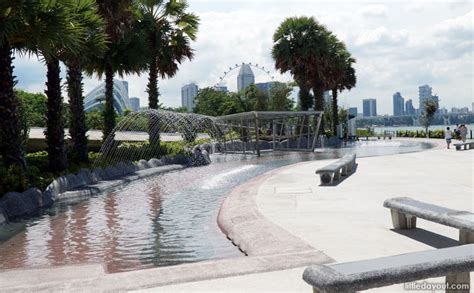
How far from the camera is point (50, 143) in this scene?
1820cm

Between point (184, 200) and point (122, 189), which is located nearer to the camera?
point (184, 200)

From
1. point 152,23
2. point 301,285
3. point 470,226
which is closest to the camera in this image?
point 301,285

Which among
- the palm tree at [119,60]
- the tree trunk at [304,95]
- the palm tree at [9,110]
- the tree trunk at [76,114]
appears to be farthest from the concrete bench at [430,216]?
the tree trunk at [304,95]

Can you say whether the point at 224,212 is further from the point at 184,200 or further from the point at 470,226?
the point at 470,226

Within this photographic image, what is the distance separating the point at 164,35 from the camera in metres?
32.2

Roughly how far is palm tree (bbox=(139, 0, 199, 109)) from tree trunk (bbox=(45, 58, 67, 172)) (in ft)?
41.2

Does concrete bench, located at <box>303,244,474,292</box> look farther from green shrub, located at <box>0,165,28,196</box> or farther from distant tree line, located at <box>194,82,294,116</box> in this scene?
distant tree line, located at <box>194,82,294,116</box>

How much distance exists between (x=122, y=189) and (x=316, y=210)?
8.56 metres

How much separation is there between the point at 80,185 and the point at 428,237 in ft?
39.7

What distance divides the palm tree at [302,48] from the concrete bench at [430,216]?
38.3 m

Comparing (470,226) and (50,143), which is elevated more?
(50,143)

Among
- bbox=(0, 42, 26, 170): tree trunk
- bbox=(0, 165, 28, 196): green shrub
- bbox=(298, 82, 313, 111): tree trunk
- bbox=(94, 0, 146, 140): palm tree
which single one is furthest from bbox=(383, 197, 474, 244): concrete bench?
bbox=(298, 82, 313, 111): tree trunk

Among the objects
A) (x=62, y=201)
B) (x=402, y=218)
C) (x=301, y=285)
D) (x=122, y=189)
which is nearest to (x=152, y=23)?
(x=122, y=189)

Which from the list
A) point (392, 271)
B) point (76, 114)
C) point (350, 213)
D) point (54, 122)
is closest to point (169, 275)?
point (392, 271)
